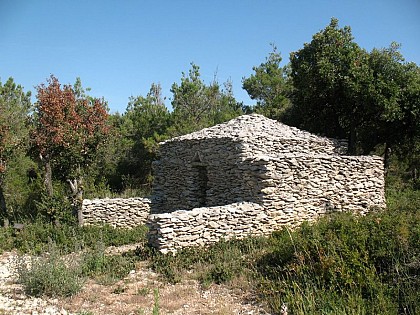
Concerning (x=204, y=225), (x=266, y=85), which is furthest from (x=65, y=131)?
(x=266, y=85)

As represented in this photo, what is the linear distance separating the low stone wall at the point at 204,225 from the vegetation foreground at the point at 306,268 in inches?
11.6

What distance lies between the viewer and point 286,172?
31.8 feet

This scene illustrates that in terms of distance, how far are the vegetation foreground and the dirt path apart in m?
0.20

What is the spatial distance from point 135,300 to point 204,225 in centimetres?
285

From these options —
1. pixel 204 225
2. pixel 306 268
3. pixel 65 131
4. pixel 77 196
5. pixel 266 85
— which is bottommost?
pixel 306 268

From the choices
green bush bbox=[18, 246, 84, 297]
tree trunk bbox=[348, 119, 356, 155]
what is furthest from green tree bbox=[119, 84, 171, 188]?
green bush bbox=[18, 246, 84, 297]

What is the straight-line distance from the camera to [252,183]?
10.0 meters

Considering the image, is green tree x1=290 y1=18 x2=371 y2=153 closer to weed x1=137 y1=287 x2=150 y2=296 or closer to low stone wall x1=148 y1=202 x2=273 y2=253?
low stone wall x1=148 y1=202 x2=273 y2=253

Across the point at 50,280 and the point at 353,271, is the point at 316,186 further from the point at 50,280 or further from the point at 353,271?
the point at 50,280

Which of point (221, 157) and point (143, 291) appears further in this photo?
point (221, 157)

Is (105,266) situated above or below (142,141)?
below

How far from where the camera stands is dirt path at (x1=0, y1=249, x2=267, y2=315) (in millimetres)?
5652

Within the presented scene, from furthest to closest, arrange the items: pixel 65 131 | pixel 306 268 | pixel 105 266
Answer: pixel 65 131
pixel 105 266
pixel 306 268

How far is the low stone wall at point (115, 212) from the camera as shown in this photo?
1192 centimetres
